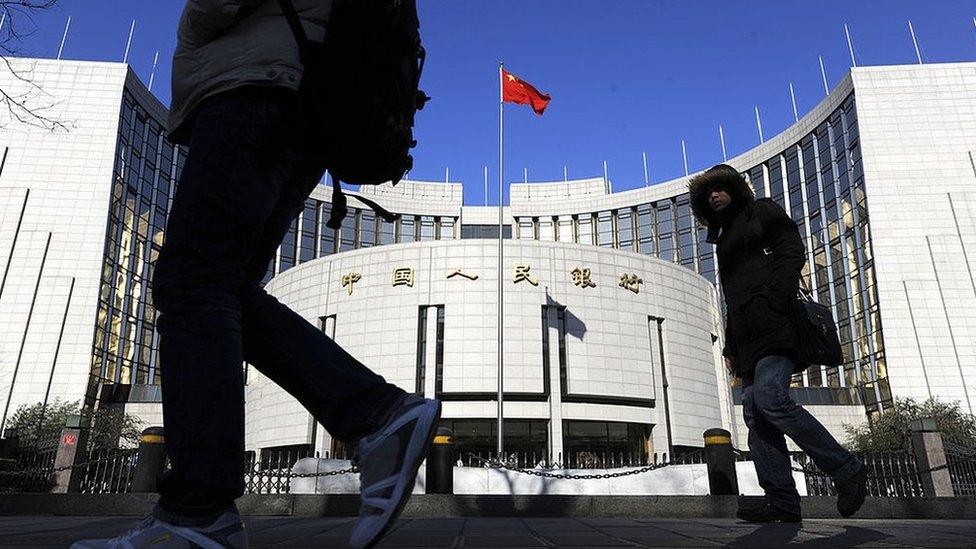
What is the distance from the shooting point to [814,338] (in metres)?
3.09

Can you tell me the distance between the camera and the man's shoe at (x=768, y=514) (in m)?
3.25

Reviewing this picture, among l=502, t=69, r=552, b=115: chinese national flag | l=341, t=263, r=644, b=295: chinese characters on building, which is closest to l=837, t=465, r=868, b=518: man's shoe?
l=502, t=69, r=552, b=115: chinese national flag

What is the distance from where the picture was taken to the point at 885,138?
43344 millimetres

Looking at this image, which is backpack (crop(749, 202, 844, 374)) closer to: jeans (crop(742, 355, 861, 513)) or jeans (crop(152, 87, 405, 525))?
jeans (crop(742, 355, 861, 513))

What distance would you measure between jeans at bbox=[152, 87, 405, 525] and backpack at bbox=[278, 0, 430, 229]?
0.06m

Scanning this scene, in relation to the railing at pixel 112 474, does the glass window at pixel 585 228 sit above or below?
above

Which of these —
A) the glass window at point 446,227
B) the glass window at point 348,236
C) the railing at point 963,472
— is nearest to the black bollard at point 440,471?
the railing at point 963,472

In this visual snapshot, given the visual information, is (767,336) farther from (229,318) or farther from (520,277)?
(520,277)

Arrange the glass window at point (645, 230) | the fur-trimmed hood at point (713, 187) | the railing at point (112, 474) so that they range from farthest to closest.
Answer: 1. the glass window at point (645, 230)
2. the railing at point (112, 474)
3. the fur-trimmed hood at point (713, 187)

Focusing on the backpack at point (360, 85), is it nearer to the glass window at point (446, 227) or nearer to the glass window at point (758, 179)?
the glass window at point (758, 179)

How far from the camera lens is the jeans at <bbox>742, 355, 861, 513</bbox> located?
9.14 feet

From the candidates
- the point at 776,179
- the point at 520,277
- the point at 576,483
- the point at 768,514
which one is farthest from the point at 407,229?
the point at 768,514

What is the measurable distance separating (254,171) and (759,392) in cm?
274

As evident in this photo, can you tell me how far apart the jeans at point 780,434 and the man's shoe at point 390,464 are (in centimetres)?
211
